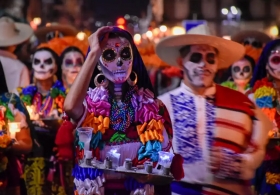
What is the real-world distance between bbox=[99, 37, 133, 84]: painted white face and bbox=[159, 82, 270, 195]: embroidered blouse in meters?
1.01

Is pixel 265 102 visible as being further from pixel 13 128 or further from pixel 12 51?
pixel 12 51

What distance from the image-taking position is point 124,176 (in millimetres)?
4934

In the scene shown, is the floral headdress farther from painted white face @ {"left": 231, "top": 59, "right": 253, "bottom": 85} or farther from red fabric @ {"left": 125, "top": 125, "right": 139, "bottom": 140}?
red fabric @ {"left": 125, "top": 125, "right": 139, "bottom": 140}

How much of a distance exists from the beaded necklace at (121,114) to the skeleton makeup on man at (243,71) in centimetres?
607

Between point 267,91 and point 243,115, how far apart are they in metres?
2.09

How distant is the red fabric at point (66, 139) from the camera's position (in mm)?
5070

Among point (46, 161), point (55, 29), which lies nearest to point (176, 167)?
point (46, 161)

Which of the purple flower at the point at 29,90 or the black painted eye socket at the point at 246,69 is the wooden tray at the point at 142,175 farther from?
the black painted eye socket at the point at 246,69

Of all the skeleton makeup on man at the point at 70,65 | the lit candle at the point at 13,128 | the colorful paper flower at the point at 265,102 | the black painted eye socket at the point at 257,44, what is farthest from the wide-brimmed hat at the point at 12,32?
the lit candle at the point at 13,128

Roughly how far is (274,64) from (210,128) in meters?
2.50

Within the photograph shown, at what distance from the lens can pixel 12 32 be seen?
11.6m

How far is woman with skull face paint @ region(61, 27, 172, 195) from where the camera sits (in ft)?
16.2

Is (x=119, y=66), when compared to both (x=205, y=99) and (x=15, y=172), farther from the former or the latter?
(x=15, y=172)

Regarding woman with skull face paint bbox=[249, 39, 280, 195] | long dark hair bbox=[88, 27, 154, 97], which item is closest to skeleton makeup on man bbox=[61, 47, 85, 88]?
woman with skull face paint bbox=[249, 39, 280, 195]
